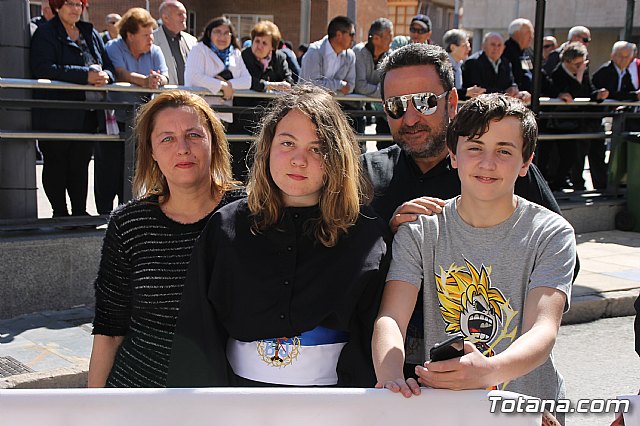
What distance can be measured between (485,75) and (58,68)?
536cm

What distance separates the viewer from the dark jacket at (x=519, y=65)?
10305 mm

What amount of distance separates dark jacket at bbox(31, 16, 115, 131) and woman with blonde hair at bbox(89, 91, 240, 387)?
3544mm

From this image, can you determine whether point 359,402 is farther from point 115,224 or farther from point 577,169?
point 577,169

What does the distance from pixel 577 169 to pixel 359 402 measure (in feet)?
31.4

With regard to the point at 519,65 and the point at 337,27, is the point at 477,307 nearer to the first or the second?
the point at 337,27

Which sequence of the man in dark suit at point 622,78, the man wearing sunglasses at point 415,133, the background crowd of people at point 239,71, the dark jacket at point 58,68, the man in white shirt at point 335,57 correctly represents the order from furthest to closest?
1. the man in dark suit at point 622,78
2. the man in white shirt at point 335,57
3. the background crowd of people at point 239,71
4. the dark jacket at point 58,68
5. the man wearing sunglasses at point 415,133

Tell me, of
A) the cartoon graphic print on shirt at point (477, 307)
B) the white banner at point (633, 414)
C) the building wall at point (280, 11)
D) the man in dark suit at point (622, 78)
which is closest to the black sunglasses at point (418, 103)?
the cartoon graphic print on shirt at point (477, 307)

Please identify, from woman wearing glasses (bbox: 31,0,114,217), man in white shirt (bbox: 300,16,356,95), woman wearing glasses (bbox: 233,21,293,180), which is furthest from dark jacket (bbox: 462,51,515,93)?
woman wearing glasses (bbox: 31,0,114,217)

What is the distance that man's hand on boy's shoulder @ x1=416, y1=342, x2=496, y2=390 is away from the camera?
1.96 meters

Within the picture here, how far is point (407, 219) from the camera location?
248 cm

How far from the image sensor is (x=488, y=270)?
7.71 feet

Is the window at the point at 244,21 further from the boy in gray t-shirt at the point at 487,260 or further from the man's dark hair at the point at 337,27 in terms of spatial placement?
the boy in gray t-shirt at the point at 487,260

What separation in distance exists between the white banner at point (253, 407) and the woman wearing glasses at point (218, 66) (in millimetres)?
5247

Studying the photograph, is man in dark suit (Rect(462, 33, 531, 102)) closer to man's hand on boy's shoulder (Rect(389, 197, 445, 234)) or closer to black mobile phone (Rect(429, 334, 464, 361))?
man's hand on boy's shoulder (Rect(389, 197, 445, 234))
